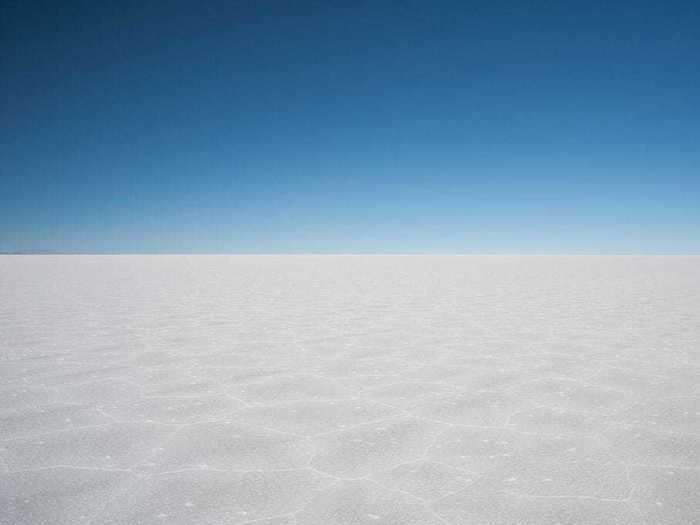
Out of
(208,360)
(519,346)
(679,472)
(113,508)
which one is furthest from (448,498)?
(519,346)

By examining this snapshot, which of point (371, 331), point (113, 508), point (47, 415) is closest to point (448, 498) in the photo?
point (113, 508)

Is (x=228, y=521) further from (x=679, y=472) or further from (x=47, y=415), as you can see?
(x=679, y=472)

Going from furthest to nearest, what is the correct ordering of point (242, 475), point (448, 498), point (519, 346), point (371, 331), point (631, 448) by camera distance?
1. point (371, 331)
2. point (519, 346)
3. point (631, 448)
4. point (242, 475)
5. point (448, 498)

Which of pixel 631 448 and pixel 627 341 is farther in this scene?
pixel 627 341

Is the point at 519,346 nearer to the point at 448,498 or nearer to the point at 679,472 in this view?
the point at 679,472

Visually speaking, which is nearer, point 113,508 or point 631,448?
point 113,508

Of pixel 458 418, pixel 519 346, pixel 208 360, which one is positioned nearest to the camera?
pixel 458 418
